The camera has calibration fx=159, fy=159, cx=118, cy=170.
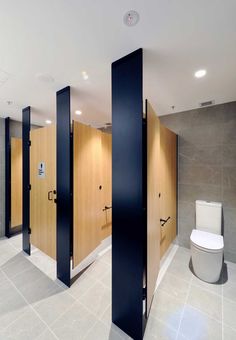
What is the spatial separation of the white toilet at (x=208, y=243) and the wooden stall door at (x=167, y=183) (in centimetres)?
38

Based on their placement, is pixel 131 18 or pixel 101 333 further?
pixel 101 333

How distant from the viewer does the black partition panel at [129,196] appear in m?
1.35

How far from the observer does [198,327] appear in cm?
150

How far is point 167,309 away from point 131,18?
8.61ft

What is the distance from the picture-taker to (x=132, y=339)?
1.42 metres

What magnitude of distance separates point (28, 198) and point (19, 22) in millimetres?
2384

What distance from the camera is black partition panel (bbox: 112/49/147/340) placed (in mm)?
1354

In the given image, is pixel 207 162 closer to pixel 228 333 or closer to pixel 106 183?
pixel 106 183

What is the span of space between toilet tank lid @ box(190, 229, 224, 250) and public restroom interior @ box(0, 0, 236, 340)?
1.0 inches

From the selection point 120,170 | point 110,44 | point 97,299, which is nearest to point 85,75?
point 110,44

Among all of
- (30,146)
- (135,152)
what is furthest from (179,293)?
(30,146)

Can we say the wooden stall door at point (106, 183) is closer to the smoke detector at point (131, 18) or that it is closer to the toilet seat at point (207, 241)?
the toilet seat at point (207, 241)

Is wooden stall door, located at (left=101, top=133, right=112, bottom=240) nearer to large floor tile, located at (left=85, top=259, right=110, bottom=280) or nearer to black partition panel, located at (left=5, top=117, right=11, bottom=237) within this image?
large floor tile, located at (left=85, top=259, right=110, bottom=280)

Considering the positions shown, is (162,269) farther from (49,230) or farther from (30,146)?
(30,146)
